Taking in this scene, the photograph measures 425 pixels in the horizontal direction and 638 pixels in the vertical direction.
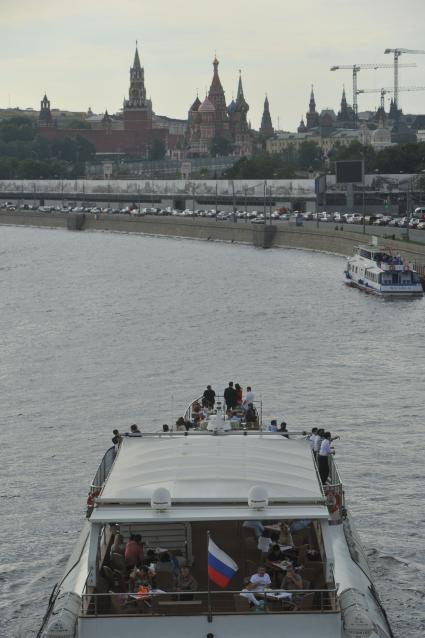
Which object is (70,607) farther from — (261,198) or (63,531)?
(261,198)

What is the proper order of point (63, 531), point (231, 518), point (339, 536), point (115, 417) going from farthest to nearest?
point (115, 417), point (63, 531), point (339, 536), point (231, 518)

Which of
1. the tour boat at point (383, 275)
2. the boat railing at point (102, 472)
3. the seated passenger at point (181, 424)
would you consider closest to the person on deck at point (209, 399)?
the seated passenger at point (181, 424)

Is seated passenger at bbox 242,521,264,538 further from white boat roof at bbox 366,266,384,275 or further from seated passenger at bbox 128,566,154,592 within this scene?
white boat roof at bbox 366,266,384,275

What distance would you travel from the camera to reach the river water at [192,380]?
2366 cm

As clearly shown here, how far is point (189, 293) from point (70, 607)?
5909cm

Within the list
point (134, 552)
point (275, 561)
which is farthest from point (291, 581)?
point (134, 552)

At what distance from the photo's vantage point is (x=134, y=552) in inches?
598

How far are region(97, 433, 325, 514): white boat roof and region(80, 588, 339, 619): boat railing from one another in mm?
1014

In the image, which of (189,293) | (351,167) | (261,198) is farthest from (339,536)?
(261,198)

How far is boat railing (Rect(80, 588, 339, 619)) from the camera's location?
14.0 meters

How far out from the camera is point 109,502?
14711mm

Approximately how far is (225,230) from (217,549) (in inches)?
4073

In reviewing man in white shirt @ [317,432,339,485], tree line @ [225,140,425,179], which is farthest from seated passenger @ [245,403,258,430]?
tree line @ [225,140,425,179]

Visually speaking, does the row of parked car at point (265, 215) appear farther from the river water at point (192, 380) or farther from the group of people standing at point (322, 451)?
the group of people standing at point (322, 451)
